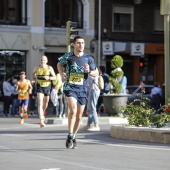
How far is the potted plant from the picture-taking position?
21906 mm

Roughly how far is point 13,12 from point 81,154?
2777 cm

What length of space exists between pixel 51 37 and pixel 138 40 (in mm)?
6449

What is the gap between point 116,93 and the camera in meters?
22.4

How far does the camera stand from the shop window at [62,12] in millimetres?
38844

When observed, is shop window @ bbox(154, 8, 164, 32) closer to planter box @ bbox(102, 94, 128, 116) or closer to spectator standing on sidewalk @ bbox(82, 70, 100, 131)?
planter box @ bbox(102, 94, 128, 116)

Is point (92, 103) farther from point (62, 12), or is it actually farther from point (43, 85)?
point (62, 12)

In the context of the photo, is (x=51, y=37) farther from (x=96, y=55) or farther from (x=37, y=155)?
(x=37, y=155)

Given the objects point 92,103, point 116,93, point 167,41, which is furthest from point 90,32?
point 167,41

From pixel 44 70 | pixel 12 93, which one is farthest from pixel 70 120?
Answer: pixel 12 93

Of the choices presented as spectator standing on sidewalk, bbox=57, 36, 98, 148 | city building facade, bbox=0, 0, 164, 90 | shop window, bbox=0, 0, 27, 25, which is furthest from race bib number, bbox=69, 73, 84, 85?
shop window, bbox=0, 0, 27, 25

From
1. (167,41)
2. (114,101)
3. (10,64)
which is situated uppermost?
(10,64)

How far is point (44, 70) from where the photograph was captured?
17469 mm

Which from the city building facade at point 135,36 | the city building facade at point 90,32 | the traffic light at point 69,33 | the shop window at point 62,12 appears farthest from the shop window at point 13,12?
the traffic light at point 69,33

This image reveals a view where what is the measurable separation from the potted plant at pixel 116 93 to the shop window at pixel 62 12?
55.7ft
